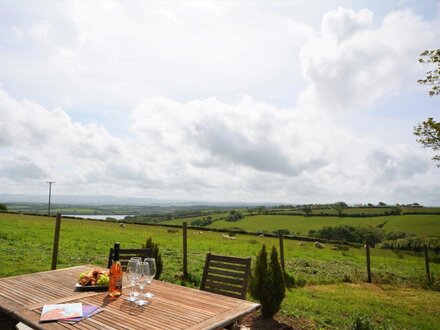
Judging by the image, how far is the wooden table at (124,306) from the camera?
9.48 feet

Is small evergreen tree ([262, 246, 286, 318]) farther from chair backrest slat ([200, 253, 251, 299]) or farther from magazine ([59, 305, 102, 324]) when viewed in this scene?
magazine ([59, 305, 102, 324])

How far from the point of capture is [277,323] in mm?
6996

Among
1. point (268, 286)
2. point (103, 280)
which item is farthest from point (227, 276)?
point (268, 286)

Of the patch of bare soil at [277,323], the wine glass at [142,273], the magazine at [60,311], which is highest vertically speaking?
the wine glass at [142,273]

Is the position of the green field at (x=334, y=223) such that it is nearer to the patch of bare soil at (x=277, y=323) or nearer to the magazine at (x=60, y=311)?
the patch of bare soil at (x=277, y=323)

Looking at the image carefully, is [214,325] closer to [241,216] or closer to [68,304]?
[68,304]

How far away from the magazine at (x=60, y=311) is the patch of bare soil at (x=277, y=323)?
13.6 feet

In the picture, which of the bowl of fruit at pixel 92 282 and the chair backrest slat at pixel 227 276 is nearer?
the bowl of fruit at pixel 92 282

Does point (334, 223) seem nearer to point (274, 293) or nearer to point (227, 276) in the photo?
point (274, 293)

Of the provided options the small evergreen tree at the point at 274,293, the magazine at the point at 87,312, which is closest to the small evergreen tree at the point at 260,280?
the small evergreen tree at the point at 274,293

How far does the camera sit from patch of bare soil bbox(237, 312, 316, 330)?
677 cm

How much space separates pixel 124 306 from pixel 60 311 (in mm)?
605

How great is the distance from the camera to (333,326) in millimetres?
7082

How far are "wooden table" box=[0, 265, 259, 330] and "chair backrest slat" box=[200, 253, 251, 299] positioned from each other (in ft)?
2.56
